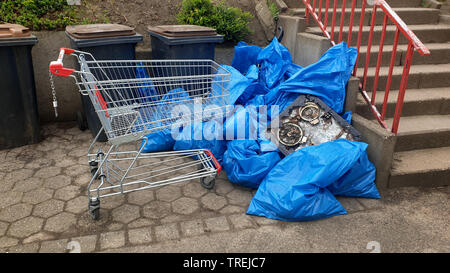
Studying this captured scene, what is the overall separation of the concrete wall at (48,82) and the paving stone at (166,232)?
2.76 m

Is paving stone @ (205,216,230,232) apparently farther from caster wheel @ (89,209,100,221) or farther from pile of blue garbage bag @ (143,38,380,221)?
caster wheel @ (89,209,100,221)

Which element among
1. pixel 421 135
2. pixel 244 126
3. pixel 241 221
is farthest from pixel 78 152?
pixel 421 135

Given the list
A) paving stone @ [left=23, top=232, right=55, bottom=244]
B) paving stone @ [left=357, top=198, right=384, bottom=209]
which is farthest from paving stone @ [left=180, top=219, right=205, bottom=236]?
paving stone @ [left=357, top=198, right=384, bottom=209]

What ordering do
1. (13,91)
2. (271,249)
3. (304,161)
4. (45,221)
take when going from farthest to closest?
1. (13,91)
2. (304,161)
3. (45,221)
4. (271,249)

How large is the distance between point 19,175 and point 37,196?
1.77ft

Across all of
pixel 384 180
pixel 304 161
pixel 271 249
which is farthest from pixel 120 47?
pixel 384 180

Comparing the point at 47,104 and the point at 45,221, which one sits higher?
the point at 47,104

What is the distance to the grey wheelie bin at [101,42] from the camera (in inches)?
158

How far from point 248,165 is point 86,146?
82.7 inches

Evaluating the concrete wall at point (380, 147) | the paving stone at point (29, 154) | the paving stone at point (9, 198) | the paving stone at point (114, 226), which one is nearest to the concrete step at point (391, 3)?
the concrete wall at point (380, 147)

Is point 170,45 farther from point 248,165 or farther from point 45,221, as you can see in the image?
point 45,221

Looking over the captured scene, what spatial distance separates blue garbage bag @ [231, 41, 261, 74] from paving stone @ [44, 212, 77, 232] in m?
2.87

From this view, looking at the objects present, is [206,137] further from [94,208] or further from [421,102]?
[421,102]

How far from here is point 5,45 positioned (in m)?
3.89
